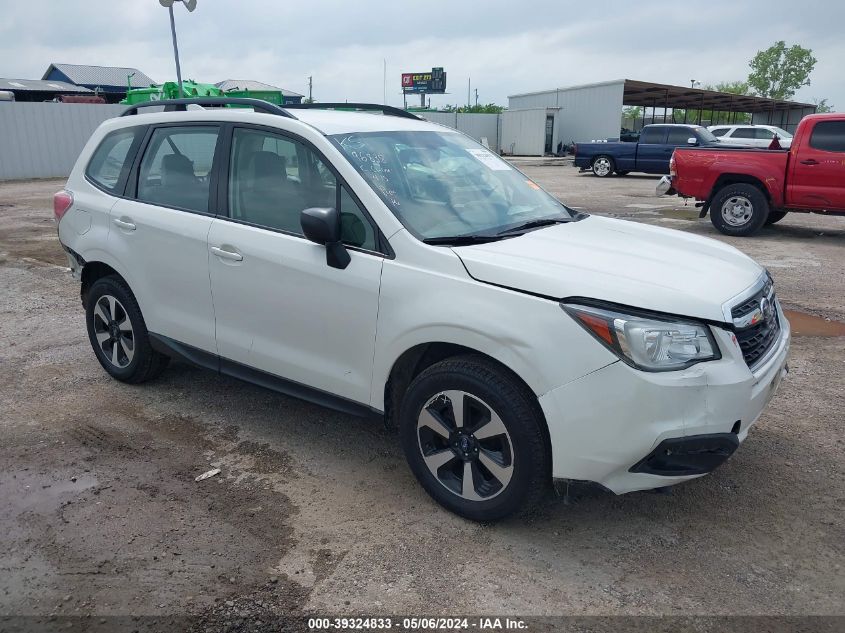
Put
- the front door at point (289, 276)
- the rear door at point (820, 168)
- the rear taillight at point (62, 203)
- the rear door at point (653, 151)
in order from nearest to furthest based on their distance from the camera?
1. the front door at point (289, 276)
2. the rear taillight at point (62, 203)
3. the rear door at point (820, 168)
4. the rear door at point (653, 151)

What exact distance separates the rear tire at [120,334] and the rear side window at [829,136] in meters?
9.95

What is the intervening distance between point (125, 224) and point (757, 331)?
3711mm

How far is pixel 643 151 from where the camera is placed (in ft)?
77.5

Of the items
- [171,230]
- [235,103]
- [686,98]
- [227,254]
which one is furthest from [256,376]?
[686,98]

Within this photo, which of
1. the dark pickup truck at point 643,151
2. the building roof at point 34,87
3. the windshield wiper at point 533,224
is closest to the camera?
the windshield wiper at point 533,224

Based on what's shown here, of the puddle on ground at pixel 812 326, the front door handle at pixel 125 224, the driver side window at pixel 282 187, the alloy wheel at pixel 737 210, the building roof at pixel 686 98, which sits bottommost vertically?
the puddle on ground at pixel 812 326

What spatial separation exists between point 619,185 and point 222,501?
19.8m

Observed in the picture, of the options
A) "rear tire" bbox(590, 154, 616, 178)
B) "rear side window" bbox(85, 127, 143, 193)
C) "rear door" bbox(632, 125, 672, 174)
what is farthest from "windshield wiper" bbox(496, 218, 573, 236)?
"rear tire" bbox(590, 154, 616, 178)

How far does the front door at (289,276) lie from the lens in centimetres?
339

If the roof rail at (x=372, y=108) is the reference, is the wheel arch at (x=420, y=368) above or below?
below

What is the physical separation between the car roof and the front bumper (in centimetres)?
191

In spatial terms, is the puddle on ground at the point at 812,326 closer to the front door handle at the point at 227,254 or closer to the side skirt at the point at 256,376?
the side skirt at the point at 256,376

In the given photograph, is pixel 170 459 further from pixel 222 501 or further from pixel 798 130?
pixel 798 130

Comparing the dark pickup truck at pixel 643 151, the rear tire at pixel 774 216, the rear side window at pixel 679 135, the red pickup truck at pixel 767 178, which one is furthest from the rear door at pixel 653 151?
the red pickup truck at pixel 767 178
